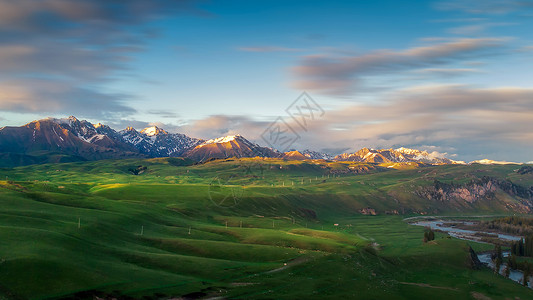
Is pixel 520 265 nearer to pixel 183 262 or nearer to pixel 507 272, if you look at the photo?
pixel 507 272

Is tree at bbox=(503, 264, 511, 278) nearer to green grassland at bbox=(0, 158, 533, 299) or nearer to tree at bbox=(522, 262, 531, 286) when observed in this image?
tree at bbox=(522, 262, 531, 286)

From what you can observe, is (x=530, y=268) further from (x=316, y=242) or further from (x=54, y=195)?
(x=54, y=195)

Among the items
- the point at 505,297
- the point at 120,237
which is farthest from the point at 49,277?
the point at 505,297

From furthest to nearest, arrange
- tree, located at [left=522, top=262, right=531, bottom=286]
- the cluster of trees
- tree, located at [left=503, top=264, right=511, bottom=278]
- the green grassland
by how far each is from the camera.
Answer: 1. the cluster of trees
2. tree, located at [left=503, top=264, right=511, bottom=278]
3. tree, located at [left=522, top=262, right=531, bottom=286]
4. the green grassland

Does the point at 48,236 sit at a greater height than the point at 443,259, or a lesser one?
greater

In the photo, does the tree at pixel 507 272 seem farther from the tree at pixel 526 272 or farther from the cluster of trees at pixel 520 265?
the tree at pixel 526 272

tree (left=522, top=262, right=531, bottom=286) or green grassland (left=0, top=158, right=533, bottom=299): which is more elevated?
green grassland (left=0, top=158, right=533, bottom=299)

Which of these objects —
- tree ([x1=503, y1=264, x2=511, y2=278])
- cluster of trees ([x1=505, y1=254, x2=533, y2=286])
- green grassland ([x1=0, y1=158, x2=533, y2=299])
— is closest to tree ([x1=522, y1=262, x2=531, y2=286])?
cluster of trees ([x1=505, y1=254, x2=533, y2=286])

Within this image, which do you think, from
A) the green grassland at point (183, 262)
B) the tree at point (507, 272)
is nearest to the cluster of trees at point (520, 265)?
the tree at point (507, 272)

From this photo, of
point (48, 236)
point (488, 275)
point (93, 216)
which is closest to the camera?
point (48, 236)

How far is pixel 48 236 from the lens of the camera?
98.9 m

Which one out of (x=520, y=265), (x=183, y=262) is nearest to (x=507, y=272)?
(x=520, y=265)

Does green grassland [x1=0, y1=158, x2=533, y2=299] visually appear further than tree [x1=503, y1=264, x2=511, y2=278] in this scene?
No

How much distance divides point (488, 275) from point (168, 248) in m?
120
